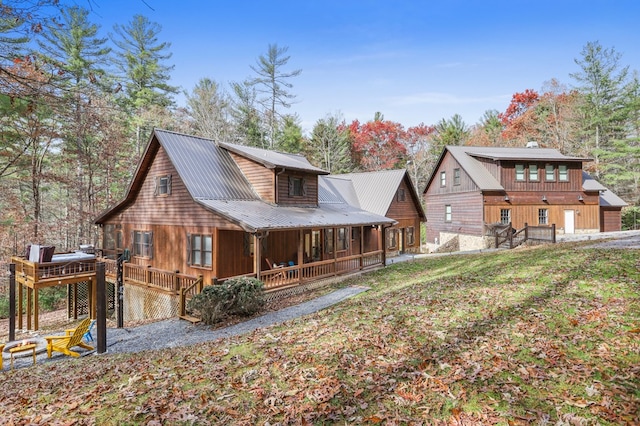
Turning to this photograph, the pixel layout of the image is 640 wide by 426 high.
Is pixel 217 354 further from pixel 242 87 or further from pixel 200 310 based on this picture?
pixel 242 87

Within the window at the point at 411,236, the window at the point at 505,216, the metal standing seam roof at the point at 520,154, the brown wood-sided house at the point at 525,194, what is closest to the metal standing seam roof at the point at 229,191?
the window at the point at 411,236

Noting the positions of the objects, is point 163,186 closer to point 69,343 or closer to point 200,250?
point 200,250

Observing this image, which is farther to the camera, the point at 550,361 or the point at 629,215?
the point at 629,215

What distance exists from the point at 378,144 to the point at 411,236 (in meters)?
26.3

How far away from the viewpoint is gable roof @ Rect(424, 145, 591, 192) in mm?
24922

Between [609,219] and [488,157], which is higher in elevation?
[488,157]

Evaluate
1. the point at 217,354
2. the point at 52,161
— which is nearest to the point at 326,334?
the point at 217,354

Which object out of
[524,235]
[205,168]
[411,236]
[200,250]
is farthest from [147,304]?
[524,235]

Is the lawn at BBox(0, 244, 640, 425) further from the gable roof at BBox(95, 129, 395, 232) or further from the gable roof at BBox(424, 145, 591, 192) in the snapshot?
the gable roof at BBox(424, 145, 591, 192)

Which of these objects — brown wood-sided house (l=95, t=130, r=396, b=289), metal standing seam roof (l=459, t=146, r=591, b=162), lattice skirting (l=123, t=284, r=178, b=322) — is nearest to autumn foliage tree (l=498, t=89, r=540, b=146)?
metal standing seam roof (l=459, t=146, r=591, b=162)

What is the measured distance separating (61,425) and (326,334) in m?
4.75

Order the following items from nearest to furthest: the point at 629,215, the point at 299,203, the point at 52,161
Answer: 1. the point at 299,203
2. the point at 52,161
3. the point at 629,215

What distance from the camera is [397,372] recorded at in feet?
17.3

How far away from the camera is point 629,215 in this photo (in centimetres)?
3394
